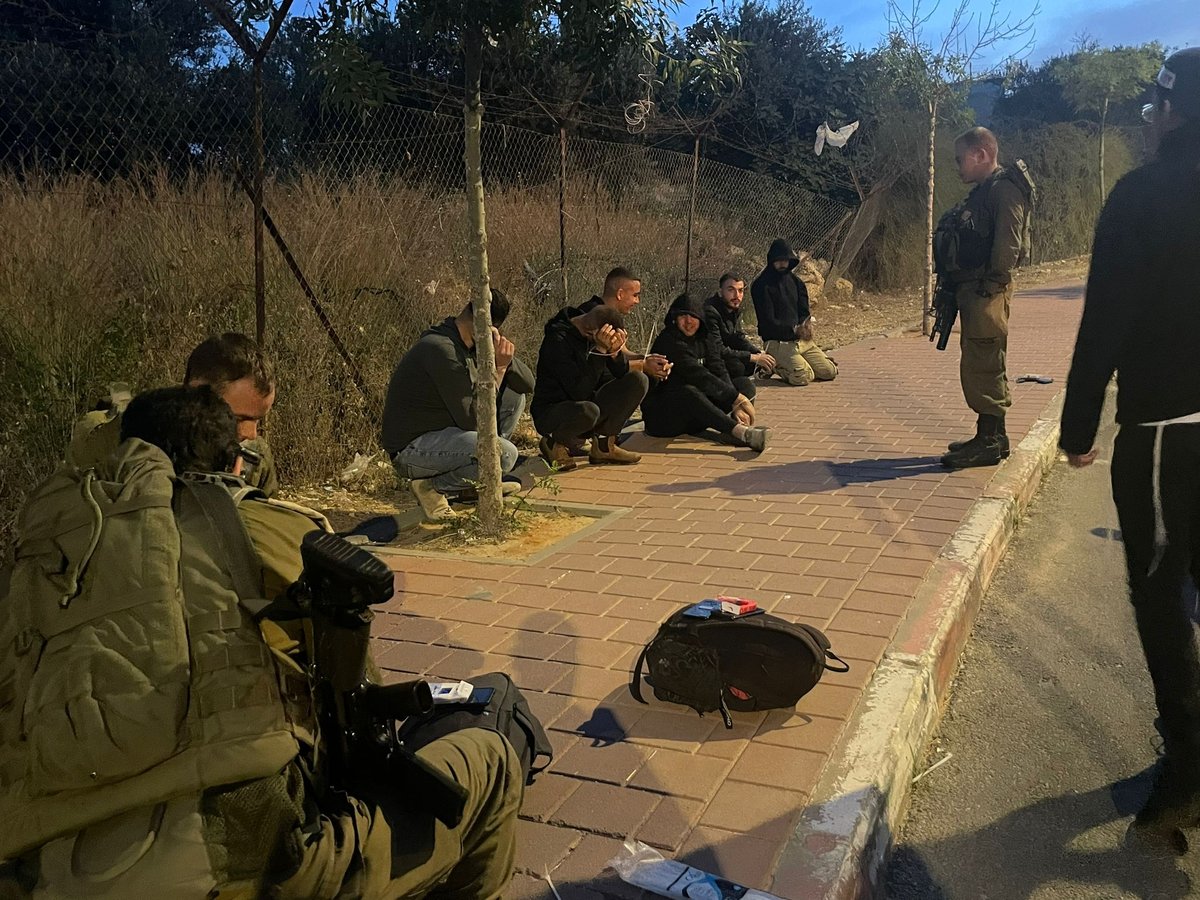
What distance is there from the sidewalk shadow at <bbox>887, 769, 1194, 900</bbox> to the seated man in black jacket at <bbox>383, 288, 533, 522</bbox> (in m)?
3.22

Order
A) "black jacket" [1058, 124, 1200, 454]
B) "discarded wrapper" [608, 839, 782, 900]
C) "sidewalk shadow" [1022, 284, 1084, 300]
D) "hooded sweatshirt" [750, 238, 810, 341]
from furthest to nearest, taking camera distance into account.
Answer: "sidewalk shadow" [1022, 284, 1084, 300] → "hooded sweatshirt" [750, 238, 810, 341] → "black jacket" [1058, 124, 1200, 454] → "discarded wrapper" [608, 839, 782, 900]

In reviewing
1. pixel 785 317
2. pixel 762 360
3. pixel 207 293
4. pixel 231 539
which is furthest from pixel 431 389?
pixel 785 317

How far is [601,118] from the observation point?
1510 centimetres

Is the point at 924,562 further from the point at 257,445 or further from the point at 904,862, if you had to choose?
the point at 257,445

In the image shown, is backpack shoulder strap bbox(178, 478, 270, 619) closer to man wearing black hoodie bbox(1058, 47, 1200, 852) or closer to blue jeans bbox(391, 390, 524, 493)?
man wearing black hoodie bbox(1058, 47, 1200, 852)

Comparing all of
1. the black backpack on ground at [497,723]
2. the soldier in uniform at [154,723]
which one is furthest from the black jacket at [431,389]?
the soldier in uniform at [154,723]

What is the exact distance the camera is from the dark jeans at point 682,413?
7.10 meters

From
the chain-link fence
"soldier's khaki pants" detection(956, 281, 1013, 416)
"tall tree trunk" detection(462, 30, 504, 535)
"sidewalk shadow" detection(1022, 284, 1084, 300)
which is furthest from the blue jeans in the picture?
"sidewalk shadow" detection(1022, 284, 1084, 300)

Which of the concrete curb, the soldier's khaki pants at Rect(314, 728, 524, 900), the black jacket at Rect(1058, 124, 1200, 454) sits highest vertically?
the black jacket at Rect(1058, 124, 1200, 454)

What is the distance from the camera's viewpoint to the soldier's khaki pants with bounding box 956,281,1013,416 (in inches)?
239

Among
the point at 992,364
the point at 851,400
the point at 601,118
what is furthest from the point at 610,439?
the point at 601,118

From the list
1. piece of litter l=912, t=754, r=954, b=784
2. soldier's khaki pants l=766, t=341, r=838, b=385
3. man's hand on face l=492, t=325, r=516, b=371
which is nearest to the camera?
piece of litter l=912, t=754, r=954, b=784

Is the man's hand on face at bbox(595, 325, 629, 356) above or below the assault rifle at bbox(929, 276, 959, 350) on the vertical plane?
below

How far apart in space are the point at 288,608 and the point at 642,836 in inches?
49.7
